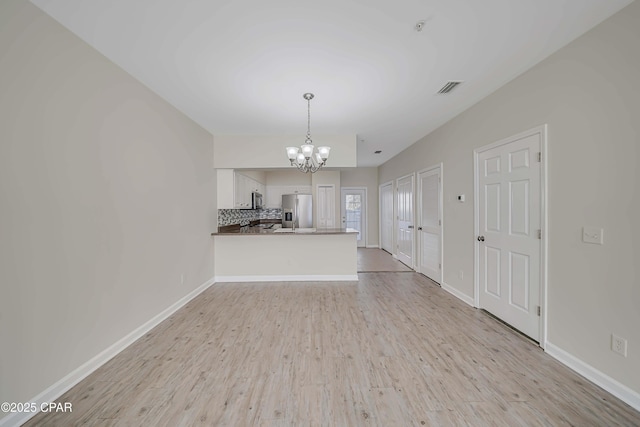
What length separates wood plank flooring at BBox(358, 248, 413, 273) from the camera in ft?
17.2

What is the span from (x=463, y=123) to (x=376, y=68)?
1809mm

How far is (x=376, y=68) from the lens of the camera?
231 centimetres

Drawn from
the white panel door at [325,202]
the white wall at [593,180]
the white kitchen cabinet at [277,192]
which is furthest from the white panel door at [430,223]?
the white kitchen cabinet at [277,192]

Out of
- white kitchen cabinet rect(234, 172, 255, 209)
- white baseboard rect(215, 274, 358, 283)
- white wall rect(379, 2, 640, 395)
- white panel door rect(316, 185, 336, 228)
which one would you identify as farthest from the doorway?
white wall rect(379, 2, 640, 395)

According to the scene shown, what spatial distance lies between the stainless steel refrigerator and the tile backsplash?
58 cm

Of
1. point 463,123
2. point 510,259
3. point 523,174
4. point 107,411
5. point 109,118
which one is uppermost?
point 463,123

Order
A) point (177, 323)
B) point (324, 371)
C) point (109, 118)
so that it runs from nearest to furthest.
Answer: point (324, 371) < point (109, 118) < point (177, 323)

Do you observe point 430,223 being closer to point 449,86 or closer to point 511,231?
point 511,231

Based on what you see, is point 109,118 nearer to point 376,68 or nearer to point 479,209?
point 376,68

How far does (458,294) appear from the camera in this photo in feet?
11.6

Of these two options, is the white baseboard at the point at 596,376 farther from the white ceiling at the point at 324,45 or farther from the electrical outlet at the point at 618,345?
the white ceiling at the point at 324,45

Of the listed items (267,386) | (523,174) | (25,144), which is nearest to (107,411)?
(267,386)

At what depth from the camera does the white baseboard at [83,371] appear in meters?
1.48

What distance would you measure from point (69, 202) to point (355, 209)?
6898 mm
